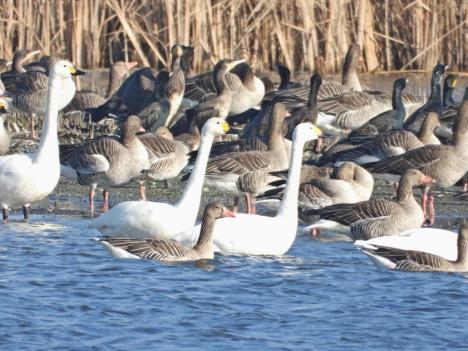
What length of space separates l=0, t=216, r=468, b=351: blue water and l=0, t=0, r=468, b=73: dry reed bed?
10.4 metres

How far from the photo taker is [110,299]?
30.5ft

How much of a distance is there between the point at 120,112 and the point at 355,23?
589 centimetres

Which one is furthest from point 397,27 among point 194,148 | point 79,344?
point 79,344

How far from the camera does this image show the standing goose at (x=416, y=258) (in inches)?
399

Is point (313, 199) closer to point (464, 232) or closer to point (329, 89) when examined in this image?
point (464, 232)

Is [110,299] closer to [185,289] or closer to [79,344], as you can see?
[185,289]

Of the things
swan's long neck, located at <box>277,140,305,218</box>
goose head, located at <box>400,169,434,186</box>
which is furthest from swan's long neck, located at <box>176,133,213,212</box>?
goose head, located at <box>400,169,434,186</box>

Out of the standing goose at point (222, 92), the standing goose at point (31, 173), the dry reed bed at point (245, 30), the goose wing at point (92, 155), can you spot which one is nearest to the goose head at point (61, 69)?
the standing goose at point (31, 173)

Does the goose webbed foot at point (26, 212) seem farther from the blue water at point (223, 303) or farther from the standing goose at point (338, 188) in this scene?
the standing goose at point (338, 188)

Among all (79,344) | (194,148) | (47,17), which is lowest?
(79,344)

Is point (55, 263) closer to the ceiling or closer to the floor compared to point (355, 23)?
closer to the floor

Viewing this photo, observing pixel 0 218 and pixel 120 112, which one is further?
pixel 120 112

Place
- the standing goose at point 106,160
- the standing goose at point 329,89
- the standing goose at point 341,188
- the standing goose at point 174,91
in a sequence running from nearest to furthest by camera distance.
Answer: the standing goose at point 341,188 < the standing goose at point 106,160 < the standing goose at point 174,91 < the standing goose at point 329,89

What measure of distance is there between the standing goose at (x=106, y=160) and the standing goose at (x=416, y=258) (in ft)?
13.7
